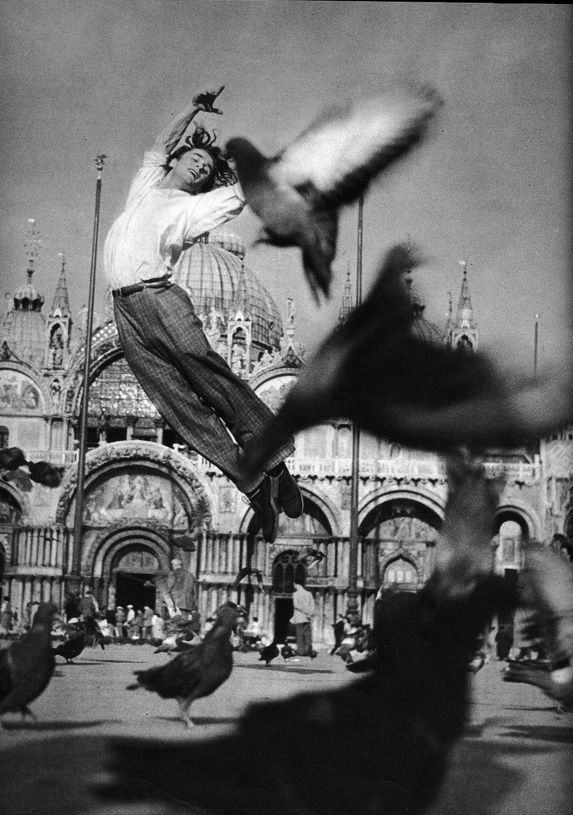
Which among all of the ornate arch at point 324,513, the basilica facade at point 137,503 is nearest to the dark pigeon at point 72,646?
the basilica facade at point 137,503

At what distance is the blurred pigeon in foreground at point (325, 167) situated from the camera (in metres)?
2.85

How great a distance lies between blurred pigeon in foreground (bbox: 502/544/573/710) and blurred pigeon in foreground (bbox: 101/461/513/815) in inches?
3.5

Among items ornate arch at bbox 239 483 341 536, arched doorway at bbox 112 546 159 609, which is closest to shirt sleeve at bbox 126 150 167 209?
ornate arch at bbox 239 483 341 536

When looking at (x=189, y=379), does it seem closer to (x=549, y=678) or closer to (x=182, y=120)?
(x=182, y=120)

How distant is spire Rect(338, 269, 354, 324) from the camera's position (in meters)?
2.81

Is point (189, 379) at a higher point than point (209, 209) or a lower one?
lower

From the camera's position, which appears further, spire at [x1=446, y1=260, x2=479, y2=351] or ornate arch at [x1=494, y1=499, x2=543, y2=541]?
ornate arch at [x1=494, y1=499, x2=543, y2=541]

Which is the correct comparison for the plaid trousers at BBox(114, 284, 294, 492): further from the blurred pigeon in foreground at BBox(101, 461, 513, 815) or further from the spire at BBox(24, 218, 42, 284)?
the blurred pigeon in foreground at BBox(101, 461, 513, 815)

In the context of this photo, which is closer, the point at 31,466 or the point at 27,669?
the point at 27,669

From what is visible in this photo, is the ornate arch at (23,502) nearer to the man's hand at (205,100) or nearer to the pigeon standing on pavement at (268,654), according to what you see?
the pigeon standing on pavement at (268,654)

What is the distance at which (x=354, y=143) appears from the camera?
285cm

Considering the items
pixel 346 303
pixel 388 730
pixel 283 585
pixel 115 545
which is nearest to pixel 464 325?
pixel 346 303

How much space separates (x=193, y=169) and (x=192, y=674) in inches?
53.4

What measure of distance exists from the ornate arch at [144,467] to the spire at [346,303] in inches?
760
